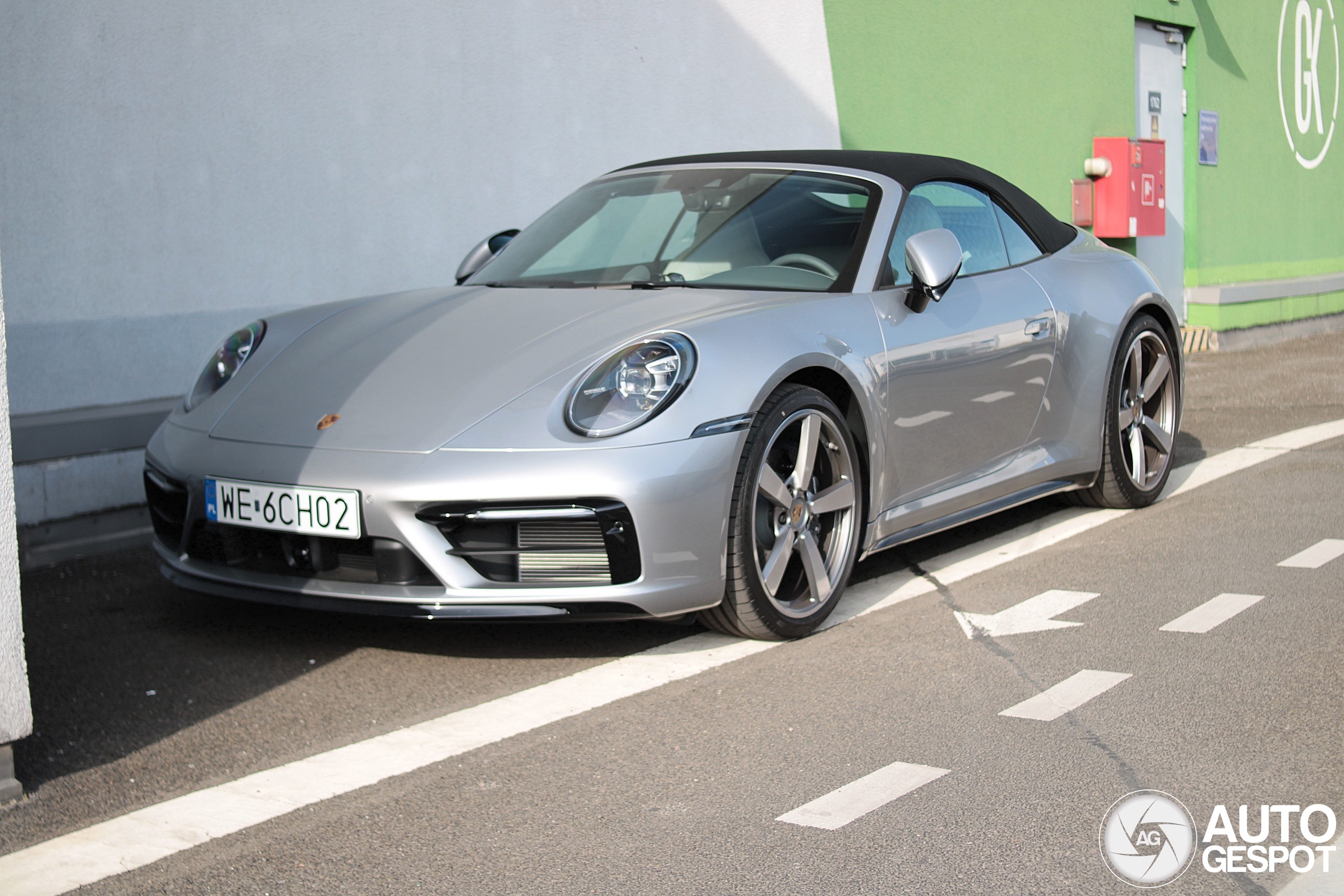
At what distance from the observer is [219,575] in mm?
3467

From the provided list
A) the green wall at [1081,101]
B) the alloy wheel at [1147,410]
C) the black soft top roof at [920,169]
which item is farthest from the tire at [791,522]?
the green wall at [1081,101]

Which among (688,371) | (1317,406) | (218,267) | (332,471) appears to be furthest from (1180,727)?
(1317,406)

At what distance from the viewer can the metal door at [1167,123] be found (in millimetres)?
12570

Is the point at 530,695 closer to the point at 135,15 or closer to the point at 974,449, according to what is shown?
the point at 974,449

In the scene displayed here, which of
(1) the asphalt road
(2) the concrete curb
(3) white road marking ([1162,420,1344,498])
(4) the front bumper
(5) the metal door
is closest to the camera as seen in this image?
(1) the asphalt road

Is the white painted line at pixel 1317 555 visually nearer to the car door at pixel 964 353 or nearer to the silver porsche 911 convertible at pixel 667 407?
the silver porsche 911 convertible at pixel 667 407

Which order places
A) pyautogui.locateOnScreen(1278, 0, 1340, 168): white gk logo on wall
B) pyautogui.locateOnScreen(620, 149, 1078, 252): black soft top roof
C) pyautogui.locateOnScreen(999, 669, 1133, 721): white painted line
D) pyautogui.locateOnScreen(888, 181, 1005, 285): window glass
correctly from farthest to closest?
1. pyautogui.locateOnScreen(1278, 0, 1340, 168): white gk logo on wall
2. pyautogui.locateOnScreen(620, 149, 1078, 252): black soft top roof
3. pyautogui.locateOnScreen(888, 181, 1005, 285): window glass
4. pyautogui.locateOnScreen(999, 669, 1133, 721): white painted line

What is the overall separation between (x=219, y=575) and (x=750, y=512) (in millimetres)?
1315

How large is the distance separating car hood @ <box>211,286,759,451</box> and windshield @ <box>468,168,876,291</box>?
0.21 m

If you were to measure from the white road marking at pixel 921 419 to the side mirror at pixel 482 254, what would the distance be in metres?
1.57

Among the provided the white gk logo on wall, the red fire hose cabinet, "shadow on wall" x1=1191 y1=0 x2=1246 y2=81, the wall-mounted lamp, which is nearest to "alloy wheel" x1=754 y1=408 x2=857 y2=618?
the red fire hose cabinet

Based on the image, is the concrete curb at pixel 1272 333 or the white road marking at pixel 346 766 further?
the concrete curb at pixel 1272 333

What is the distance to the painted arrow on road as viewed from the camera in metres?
3.70

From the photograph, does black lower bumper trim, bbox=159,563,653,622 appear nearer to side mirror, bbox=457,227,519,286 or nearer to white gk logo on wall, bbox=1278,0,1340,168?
side mirror, bbox=457,227,519,286
